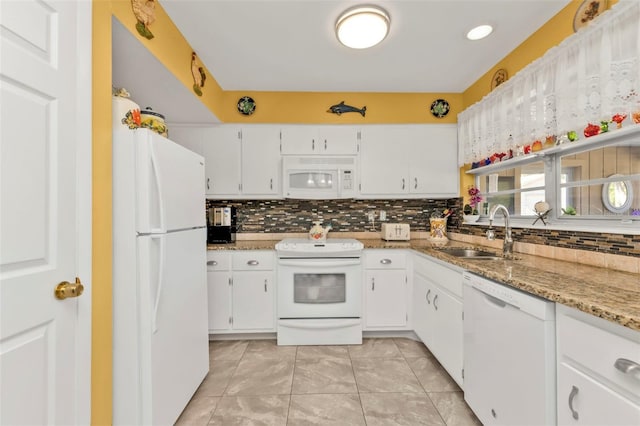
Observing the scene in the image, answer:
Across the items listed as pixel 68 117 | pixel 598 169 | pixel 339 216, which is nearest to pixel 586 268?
pixel 598 169

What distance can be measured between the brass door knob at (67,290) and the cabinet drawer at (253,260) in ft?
5.23

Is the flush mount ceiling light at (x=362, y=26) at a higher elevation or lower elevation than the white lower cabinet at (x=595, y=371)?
higher

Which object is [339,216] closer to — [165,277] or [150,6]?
[165,277]

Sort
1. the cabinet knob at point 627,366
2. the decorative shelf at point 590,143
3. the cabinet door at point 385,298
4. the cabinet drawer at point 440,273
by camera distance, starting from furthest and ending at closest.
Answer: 1. the cabinet door at point 385,298
2. the cabinet drawer at point 440,273
3. the decorative shelf at point 590,143
4. the cabinet knob at point 627,366

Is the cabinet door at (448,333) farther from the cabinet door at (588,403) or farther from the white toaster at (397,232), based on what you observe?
the white toaster at (397,232)

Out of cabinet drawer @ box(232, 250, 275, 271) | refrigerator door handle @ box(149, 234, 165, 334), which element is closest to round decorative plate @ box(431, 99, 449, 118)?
cabinet drawer @ box(232, 250, 275, 271)

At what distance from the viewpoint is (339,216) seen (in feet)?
10.6

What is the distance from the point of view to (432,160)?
2982 millimetres

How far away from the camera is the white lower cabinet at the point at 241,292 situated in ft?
8.52

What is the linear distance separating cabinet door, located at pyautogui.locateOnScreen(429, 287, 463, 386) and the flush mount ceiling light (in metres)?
1.85

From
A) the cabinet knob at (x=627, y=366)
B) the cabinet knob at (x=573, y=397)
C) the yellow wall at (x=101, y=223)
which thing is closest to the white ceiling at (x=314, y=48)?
the yellow wall at (x=101, y=223)

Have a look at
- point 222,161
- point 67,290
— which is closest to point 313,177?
point 222,161

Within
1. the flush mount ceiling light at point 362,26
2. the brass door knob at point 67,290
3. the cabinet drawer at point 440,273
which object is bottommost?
the cabinet drawer at point 440,273

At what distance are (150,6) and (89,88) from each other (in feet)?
2.65
